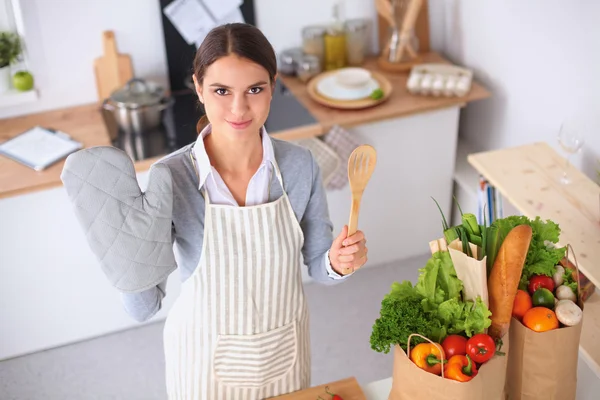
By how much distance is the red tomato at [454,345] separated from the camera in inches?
52.9

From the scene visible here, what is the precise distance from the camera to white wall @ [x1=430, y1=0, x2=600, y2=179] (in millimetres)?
2453

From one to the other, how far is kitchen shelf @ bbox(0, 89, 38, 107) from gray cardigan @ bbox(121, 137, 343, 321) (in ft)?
4.91

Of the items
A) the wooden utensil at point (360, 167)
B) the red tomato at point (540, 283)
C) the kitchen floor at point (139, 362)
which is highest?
the wooden utensil at point (360, 167)

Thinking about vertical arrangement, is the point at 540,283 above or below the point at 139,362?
above

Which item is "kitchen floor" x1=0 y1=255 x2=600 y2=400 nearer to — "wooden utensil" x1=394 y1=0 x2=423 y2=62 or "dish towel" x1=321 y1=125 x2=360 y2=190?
"dish towel" x1=321 y1=125 x2=360 y2=190

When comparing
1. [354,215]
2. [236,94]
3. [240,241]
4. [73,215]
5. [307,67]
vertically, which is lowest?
[73,215]

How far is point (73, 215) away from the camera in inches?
105

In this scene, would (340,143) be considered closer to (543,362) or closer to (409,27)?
(409,27)

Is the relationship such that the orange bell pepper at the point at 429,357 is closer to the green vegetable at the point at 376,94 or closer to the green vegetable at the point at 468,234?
the green vegetable at the point at 468,234

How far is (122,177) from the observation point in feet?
4.62

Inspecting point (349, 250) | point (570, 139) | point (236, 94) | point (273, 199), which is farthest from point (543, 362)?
point (570, 139)

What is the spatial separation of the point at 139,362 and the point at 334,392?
1.41 meters

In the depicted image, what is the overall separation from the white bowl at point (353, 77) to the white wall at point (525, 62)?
479mm

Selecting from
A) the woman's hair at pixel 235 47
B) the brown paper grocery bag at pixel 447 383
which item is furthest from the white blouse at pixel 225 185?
the brown paper grocery bag at pixel 447 383
